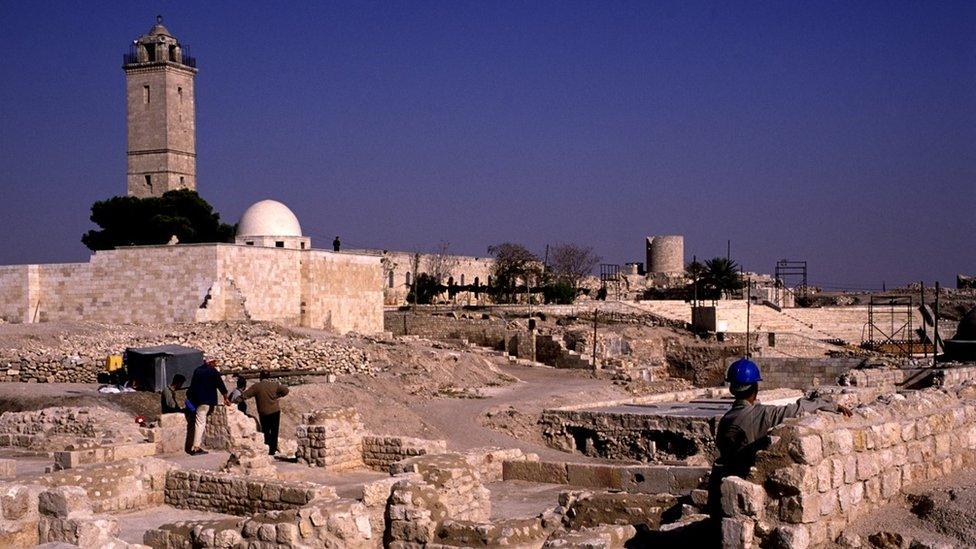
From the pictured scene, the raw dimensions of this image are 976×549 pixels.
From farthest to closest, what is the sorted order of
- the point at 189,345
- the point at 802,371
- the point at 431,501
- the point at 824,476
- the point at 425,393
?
the point at 425,393 < the point at 802,371 < the point at 189,345 < the point at 431,501 < the point at 824,476

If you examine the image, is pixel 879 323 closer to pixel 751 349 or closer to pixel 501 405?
pixel 751 349

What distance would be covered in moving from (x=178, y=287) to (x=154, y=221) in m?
15.1

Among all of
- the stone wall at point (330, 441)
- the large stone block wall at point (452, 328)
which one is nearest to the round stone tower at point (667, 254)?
the large stone block wall at point (452, 328)

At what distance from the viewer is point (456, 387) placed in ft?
90.2

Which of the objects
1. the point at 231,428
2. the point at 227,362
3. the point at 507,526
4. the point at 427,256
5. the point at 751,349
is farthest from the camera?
the point at 427,256

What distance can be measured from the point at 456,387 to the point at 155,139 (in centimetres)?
2831

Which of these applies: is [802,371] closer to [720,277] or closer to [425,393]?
[425,393]

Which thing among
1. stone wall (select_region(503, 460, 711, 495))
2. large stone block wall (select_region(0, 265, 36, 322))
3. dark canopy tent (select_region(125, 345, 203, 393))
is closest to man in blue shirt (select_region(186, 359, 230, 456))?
stone wall (select_region(503, 460, 711, 495))

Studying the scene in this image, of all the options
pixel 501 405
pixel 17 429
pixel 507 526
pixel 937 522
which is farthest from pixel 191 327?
pixel 937 522

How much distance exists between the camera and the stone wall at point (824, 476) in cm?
550

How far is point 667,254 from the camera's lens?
76000 millimetres

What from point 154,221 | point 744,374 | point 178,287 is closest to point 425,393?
point 178,287

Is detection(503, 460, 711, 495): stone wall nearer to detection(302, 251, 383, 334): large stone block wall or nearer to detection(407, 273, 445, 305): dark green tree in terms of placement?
detection(302, 251, 383, 334): large stone block wall

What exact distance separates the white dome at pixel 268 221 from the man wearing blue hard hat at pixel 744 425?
3571cm
